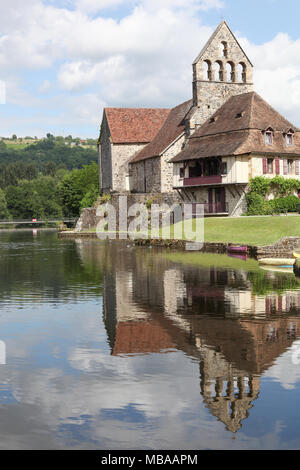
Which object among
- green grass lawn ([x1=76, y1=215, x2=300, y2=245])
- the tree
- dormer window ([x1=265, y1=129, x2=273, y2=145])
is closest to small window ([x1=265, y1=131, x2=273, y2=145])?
dormer window ([x1=265, y1=129, x2=273, y2=145])

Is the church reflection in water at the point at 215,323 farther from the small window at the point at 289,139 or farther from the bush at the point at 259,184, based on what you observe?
the small window at the point at 289,139

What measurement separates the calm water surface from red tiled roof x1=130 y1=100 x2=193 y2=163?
145 feet

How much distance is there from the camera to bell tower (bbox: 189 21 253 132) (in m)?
63.2

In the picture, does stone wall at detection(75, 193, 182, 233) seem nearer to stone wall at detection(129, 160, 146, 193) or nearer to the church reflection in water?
stone wall at detection(129, 160, 146, 193)

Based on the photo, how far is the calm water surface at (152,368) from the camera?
851cm

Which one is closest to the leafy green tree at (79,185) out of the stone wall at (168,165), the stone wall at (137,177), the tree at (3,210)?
the stone wall at (137,177)

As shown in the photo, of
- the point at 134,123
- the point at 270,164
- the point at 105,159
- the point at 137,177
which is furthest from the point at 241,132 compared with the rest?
the point at 105,159

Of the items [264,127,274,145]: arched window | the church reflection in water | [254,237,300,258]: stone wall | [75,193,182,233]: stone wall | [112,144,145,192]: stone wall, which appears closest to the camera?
the church reflection in water

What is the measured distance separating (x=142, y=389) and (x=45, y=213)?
154 metres

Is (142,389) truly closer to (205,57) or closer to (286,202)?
(286,202)

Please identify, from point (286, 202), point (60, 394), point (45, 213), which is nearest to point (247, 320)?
point (60, 394)

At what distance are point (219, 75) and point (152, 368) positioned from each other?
57.7 m
